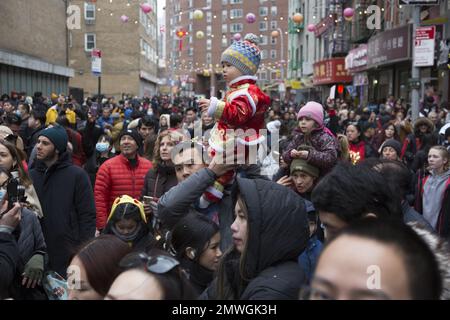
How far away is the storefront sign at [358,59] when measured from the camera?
97.8ft

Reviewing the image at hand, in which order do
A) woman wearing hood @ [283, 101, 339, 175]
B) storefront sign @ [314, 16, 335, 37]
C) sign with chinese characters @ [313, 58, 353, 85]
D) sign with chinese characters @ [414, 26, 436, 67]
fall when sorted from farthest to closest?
storefront sign @ [314, 16, 335, 37] → sign with chinese characters @ [313, 58, 353, 85] → sign with chinese characters @ [414, 26, 436, 67] → woman wearing hood @ [283, 101, 339, 175]

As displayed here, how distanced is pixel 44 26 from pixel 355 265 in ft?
124

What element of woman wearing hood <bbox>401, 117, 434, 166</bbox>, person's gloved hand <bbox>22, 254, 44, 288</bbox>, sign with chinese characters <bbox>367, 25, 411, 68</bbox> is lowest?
person's gloved hand <bbox>22, 254, 44, 288</bbox>

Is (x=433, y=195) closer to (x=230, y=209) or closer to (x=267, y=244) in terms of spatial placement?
(x=230, y=209)

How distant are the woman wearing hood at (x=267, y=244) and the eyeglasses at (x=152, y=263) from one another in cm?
36

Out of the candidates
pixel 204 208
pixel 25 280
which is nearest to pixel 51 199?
pixel 25 280

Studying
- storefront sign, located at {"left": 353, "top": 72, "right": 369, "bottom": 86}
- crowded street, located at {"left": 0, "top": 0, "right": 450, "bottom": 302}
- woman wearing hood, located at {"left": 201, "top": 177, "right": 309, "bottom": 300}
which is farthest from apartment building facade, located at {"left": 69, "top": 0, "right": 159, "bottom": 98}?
woman wearing hood, located at {"left": 201, "top": 177, "right": 309, "bottom": 300}

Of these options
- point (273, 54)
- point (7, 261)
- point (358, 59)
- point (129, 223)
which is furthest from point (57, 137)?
point (273, 54)

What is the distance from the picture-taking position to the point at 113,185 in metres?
6.46

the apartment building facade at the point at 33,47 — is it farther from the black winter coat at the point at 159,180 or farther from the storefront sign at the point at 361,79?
the black winter coat at the point at 159,180

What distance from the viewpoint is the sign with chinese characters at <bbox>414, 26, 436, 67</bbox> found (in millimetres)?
12438

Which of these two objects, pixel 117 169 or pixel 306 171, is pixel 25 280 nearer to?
pixel 306 171

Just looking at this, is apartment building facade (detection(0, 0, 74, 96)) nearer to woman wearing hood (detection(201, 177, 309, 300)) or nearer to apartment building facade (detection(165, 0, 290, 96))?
woman wearing hood (detection(201, 177, 309, 300))
